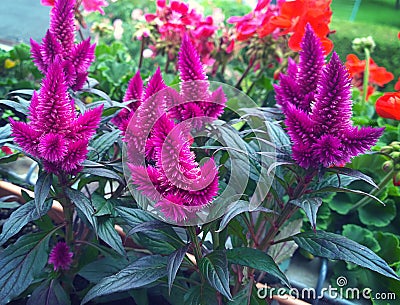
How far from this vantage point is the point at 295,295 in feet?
2.88

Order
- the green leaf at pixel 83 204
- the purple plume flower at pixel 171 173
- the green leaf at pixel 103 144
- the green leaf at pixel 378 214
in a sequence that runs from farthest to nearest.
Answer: the green leaf at pixel 378 214 → the green leaf at pixel 103 144 → the green leaf at pixel 83 204 → the purple plume flower at pixel 171 173

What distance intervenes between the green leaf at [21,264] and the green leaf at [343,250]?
430mm

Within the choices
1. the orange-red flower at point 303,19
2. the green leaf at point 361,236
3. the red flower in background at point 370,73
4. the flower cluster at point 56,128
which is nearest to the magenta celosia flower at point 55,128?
the flower cluster at point 56,128

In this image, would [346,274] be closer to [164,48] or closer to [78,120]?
[78,120]

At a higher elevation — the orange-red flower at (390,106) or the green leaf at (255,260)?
the orange-red flower at (390,106)

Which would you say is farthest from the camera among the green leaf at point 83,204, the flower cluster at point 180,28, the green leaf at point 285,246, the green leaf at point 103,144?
the flower cluster at point 180,28

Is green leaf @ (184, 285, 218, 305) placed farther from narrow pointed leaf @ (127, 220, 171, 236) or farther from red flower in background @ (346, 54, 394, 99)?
red flower in background @ (346, 54, 394, 99)

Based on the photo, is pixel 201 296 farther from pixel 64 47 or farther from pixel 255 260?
pixel 64 47

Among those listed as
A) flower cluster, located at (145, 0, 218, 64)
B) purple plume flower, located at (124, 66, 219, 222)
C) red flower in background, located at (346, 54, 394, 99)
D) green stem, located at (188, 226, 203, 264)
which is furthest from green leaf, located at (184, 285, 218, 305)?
red flower in background, located at (346, 54, 394, 99)

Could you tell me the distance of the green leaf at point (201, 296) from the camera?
2.22 ft

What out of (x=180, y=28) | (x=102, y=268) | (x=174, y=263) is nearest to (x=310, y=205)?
(x=174, y=263)

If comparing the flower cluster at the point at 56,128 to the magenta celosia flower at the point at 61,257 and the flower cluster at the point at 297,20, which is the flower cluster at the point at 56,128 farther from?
the flower cluster at the point at 297,20

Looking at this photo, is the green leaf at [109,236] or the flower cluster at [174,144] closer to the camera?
the flower cluster at [174,144]

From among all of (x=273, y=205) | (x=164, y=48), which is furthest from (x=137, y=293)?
(x=164, y=48)
